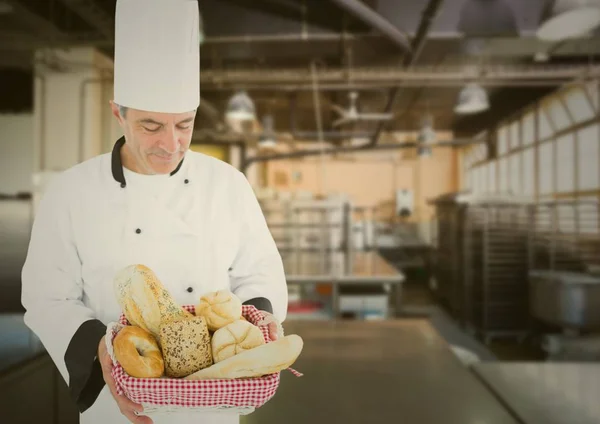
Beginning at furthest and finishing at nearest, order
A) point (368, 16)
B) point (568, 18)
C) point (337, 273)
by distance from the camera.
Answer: point (337, 273) → point (368, 16) → point (568, 18)

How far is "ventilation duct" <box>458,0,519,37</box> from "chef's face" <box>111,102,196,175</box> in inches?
106

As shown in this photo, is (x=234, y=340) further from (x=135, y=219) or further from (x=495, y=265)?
(x=495, y=265)

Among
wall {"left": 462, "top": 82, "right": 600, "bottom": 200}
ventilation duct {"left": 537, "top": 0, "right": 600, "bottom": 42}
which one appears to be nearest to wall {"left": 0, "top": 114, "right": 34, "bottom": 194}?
ventilation duct {"left": 537, "top": 0, "right": 600, "bottom": 42}

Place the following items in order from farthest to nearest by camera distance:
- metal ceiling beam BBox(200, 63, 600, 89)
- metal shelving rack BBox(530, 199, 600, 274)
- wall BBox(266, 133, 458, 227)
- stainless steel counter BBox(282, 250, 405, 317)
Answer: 1. wall BBox(266, 133, 458, 227)
2. metal shelving rack BBox(530, 199, 600, 274)
3. metal ceiling beam BBox(200, 63, 600, 89)
4. stainless steel counter BBox(282, 250, 405, 317)

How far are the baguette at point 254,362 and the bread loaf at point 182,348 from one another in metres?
0.02

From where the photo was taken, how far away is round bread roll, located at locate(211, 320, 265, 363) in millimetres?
740

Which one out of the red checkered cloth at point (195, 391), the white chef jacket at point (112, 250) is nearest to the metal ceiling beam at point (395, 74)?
the white chef jacket at point (112, 250)

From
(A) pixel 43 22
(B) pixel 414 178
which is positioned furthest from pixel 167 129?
(B) pixel 414 178

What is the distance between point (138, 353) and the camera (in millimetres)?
723

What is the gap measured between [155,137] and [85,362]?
484 mm

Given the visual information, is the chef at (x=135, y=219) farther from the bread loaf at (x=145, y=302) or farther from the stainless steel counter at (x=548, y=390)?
the stainless steel counter at (x=548, y=390)

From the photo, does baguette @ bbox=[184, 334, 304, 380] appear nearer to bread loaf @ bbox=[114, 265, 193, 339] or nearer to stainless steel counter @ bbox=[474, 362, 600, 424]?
bread loaf @ bbox=[114, 265, 193, 339]

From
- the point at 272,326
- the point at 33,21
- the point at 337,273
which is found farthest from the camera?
the point at 337,273

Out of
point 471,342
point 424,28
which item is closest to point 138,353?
point 424,28
